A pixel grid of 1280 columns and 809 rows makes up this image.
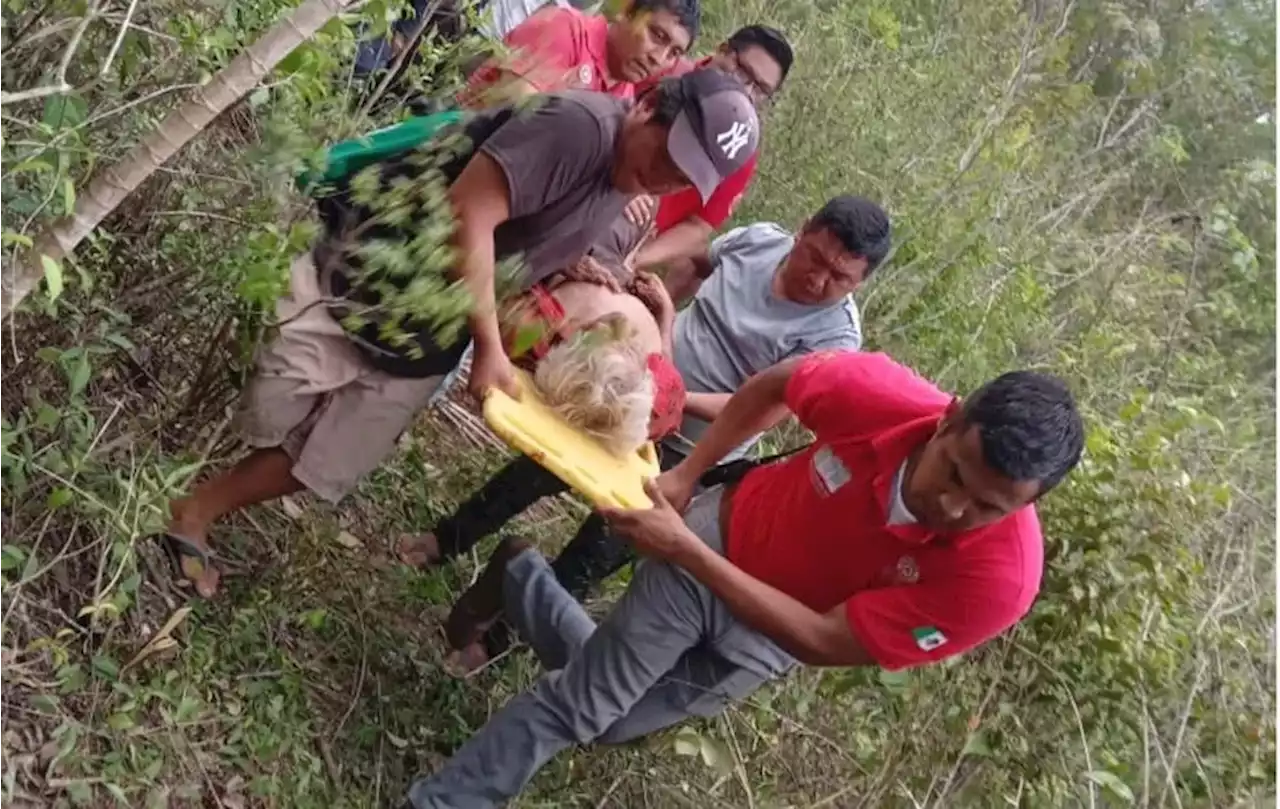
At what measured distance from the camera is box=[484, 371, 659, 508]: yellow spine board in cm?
256

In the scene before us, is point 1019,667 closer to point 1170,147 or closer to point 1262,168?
point 1170,147

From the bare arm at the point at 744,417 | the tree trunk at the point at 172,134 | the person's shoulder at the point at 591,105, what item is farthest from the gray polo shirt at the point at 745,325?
the tree trunk at the point at 172,134

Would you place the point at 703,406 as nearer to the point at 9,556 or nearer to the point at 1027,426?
the point at 1027,426

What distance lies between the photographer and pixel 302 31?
73.2 inches

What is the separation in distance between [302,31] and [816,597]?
1.57 meters

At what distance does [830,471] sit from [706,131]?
75cm

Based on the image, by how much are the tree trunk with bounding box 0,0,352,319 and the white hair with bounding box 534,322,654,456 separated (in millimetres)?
988

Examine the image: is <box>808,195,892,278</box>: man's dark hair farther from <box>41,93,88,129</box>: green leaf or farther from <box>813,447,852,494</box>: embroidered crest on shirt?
<box>41,93,88,129</box>: green leaf

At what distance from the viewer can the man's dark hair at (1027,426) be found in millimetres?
2297

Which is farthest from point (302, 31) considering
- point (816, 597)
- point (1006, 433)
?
point (816, 597)

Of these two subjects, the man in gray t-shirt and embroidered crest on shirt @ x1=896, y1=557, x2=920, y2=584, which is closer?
embroidered crest on shirt @ x1=896, y1=557, x2=920, y2=584

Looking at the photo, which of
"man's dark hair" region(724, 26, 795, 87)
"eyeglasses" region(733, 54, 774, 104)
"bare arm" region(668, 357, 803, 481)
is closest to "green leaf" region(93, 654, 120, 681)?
"bare arm" region(668, 357, 803, 481)

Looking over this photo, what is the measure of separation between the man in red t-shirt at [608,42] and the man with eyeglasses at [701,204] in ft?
0.20

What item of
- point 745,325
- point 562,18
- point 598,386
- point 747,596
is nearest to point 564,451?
point 598,386
